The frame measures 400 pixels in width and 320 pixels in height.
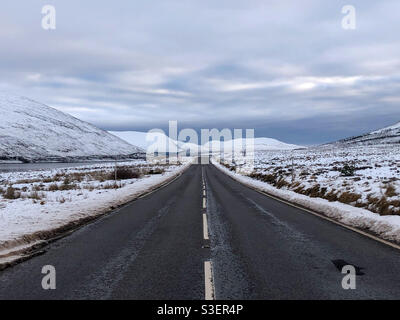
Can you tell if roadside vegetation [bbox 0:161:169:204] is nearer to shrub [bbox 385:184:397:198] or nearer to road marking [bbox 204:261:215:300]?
road marking [bbox 204:261:215:300]

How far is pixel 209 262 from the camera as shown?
6.10m

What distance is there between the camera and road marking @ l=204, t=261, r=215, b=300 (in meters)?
4.56

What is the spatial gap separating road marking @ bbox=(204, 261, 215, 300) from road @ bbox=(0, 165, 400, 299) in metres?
0.01

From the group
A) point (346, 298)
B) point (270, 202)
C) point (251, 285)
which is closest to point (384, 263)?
point (346, 298)

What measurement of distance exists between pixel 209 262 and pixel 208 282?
104 cm

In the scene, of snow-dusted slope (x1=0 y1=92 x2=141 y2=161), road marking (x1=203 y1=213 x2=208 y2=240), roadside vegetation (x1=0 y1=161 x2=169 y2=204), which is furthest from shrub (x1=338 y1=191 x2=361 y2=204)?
snow-dusted slope (x1=0 y1=92 x2=141 y2=161)

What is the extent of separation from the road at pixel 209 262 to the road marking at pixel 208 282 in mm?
15

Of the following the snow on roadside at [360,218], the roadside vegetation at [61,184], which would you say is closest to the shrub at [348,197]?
the snow on roadside at [360,218]

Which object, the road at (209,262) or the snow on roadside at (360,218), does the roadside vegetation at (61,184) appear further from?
the snow on roadside at (360,218)

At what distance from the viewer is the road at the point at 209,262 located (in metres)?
4.72

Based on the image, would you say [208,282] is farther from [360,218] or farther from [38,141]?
[38,141]

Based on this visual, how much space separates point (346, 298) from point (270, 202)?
10.7 meters
